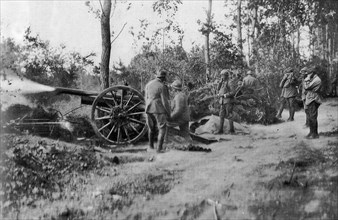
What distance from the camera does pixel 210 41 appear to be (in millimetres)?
7023

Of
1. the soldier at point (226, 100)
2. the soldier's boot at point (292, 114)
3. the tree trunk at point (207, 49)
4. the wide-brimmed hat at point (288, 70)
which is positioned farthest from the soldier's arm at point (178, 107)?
the wide-brimmed hat at point (288, 70)

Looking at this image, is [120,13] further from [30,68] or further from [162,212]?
[162,212]

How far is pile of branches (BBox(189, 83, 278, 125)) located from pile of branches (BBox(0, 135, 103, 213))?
2705mm

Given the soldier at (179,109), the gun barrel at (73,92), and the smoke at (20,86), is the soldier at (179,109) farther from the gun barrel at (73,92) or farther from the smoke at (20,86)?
the smoke at (20,86)

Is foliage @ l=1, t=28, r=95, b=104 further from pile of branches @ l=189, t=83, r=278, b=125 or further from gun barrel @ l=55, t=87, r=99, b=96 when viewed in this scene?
pile of branches @ l=189, t=83, r=278, b=125

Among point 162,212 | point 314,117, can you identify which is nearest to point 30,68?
point 162,212

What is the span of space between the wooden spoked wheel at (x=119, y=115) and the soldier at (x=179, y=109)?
574 millimetres

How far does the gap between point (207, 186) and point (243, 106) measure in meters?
3.51

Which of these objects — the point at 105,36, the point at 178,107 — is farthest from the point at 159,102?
the point at 105,36

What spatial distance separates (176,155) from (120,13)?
8.52ft

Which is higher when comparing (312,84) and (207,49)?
(207,49)

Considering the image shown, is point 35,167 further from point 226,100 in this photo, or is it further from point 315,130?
point 315,130

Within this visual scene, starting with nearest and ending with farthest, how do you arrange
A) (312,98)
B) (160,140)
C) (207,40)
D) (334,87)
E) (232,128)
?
(160,140)
(207,40)
(312,98)
(232,128)
(334,87)

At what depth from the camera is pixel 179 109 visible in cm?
717
